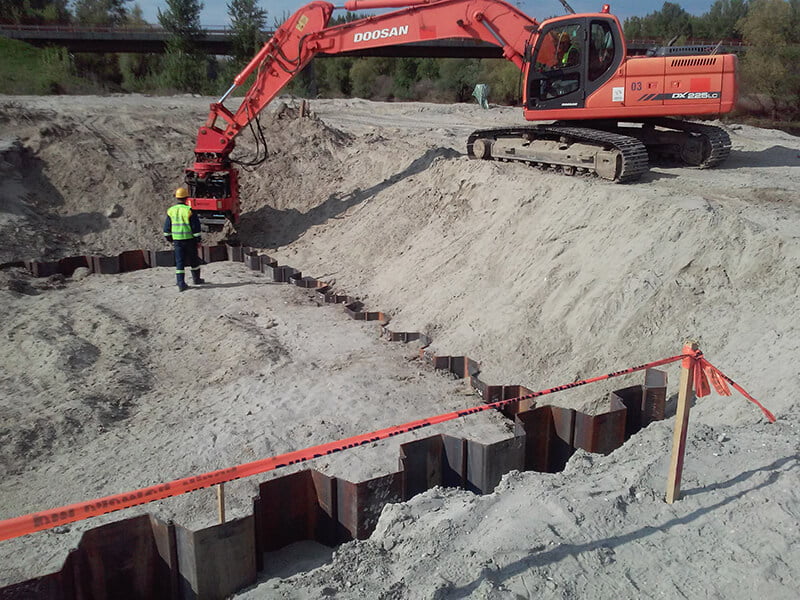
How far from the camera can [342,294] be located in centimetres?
1116

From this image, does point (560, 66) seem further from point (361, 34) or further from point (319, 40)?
point (319, 40)

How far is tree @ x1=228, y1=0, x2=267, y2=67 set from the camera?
37812 mm

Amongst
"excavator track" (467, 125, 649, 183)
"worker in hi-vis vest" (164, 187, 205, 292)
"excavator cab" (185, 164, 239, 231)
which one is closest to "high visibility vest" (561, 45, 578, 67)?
"excavator track" (467, 125, 649, 183)

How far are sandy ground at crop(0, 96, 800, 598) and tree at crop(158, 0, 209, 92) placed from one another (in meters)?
20.0

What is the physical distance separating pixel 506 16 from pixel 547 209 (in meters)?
3.60

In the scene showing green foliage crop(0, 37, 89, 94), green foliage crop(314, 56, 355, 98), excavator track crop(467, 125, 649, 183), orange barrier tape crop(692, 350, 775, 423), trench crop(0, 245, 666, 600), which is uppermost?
green foliage crop(314, 56, 355, 98)

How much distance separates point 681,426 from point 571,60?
8279 millimetres

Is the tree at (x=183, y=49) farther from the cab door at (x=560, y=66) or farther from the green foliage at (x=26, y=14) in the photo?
the cab door at (x=560, y=66)

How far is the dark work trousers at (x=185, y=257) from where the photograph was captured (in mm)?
10773

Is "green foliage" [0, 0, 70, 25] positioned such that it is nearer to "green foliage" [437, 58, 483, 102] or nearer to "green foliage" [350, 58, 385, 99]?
"green foliage" [350, 58, 385, 99]

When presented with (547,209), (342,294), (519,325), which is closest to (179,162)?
(342,294)

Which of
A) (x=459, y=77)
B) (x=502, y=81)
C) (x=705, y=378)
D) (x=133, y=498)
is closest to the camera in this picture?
(x=133, y=498)

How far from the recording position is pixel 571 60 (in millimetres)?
10953

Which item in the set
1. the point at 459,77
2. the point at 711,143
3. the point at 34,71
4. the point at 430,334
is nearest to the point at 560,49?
the point at 711,143
